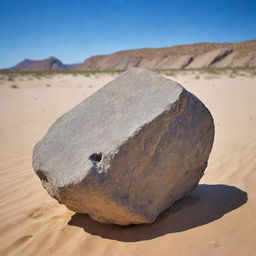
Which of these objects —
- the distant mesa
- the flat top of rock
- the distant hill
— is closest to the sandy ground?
the flat top of rock

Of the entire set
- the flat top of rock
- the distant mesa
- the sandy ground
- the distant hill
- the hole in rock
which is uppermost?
the distant hill

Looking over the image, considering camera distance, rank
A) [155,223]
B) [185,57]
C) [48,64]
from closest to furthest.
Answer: [155,223], [185,57], [48,64]

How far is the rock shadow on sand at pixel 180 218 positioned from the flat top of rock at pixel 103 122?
2.28 feet

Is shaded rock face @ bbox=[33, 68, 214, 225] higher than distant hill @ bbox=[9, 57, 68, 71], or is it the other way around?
distant hill @ bbox=[9, 57, 68, 71]

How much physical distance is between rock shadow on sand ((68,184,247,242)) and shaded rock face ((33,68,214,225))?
10 cm

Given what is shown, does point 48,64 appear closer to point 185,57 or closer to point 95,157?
point 185,57

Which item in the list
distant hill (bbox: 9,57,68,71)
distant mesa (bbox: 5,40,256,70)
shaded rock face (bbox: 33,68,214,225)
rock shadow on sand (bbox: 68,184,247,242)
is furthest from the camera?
distant hill (bbox: 9,57,68,71)

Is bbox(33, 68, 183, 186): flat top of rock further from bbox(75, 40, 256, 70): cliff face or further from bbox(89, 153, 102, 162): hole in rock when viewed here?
bbox(75, 40, 256, 70): cliff face

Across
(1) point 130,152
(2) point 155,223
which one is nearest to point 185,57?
(2) point 155,223

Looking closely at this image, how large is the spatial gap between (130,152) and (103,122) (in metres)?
0.48

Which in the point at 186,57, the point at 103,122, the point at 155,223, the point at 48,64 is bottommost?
the point at 155,223

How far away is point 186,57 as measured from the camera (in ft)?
199

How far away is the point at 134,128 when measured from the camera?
237 centimetres

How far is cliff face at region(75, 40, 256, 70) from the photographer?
165ft
